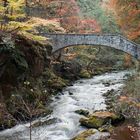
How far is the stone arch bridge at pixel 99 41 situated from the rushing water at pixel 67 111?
135 inches

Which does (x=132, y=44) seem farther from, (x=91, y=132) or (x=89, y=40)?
(x=91, y=132)

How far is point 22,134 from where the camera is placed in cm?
1639

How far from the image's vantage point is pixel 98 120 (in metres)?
17.7

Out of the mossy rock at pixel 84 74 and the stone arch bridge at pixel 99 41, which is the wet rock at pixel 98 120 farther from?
the mossy rock at pixel 84 74

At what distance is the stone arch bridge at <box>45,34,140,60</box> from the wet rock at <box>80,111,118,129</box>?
1029 cm

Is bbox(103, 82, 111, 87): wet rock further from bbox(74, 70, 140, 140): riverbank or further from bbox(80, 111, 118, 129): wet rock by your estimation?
bbox(80, 111, 118, 129): wet rock

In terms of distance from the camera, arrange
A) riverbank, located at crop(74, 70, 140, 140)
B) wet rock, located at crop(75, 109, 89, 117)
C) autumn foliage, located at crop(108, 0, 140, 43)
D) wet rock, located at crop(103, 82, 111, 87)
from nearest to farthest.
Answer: riverbank, located at crop(74, 70, 140, 140), wet rock, located at crop(75, 109, 89, 117), autumn foliage, located at crop(108, 0, 140, 43), wet rock, located at crop(103, 82, 111, 87)

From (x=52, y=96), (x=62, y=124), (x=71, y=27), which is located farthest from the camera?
(x=71, y=27)

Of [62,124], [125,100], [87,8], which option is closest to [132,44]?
[125,100]

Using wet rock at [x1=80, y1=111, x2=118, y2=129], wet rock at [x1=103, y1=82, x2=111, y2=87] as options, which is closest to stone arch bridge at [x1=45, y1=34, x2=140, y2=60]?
wet rock at [x1=103, y1=82, x2=111, y2=87]

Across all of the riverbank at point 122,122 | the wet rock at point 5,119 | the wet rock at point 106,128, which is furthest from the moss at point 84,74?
the wet rock at point 5,119

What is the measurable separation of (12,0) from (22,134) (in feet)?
22.3

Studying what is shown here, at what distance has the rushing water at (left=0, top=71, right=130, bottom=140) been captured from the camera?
16.3 m

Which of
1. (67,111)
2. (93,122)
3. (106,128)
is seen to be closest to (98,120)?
(93,122)
